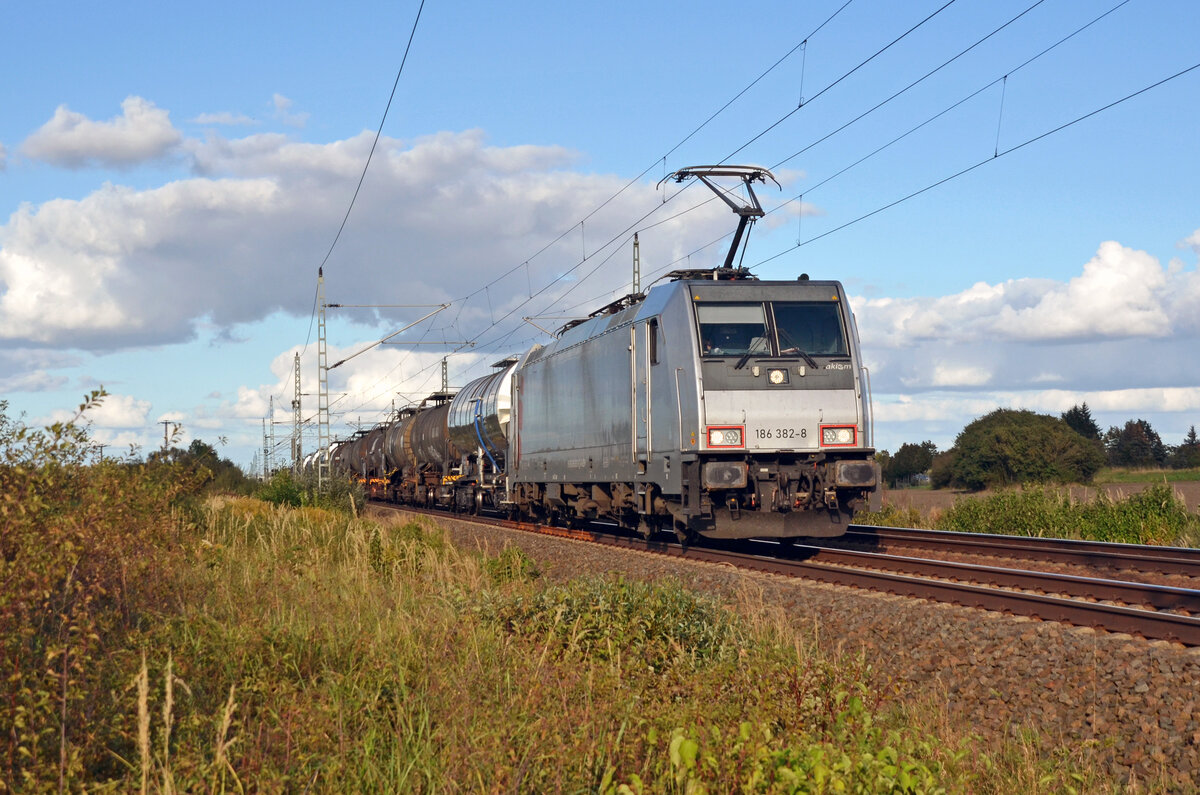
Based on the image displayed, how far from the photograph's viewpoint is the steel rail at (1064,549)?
485 inches

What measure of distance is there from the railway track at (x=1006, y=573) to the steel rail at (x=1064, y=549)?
0.04 feet

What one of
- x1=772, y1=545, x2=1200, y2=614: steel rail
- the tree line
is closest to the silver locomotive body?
x1=772, y1=545, x2=1200, y2=614: steel rail

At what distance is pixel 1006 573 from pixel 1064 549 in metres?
3.15

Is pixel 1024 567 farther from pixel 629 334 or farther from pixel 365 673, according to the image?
pixel 365 673

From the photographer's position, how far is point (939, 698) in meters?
7.19

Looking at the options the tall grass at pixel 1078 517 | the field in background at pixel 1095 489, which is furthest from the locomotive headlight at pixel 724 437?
the field in background at pixel 1095 489

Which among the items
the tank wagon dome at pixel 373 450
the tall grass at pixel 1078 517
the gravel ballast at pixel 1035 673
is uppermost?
the tank wagon dome at pixel 373 450

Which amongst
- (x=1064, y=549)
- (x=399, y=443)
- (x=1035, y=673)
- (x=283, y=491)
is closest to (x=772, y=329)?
(x=1064, y=549)

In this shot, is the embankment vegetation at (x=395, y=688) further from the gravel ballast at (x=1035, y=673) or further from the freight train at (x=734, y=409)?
the freight train at (x=734, y=409)

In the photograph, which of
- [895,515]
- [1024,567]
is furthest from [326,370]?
[1024,567]

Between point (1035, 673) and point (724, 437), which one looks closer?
point (1035, 673)

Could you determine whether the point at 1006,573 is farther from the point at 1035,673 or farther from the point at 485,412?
the point at 485,412

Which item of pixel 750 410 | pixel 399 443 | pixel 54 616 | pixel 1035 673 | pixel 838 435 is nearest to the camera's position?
pixel 54 616

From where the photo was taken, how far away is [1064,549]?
14039 mm
